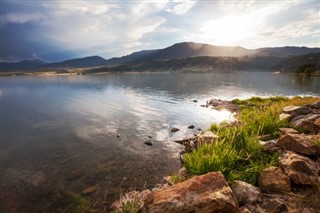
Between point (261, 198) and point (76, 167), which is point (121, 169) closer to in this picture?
point (76, 167)

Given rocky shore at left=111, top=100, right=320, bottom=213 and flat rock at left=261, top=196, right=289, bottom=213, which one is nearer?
rocky shore at left=111, top=100, right=320, bottom=213

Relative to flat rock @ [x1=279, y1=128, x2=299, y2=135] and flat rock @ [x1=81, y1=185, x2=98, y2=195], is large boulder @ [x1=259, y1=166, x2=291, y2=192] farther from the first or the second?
flat rock @ [x1=81, y1=185, x2=98, y2=195]

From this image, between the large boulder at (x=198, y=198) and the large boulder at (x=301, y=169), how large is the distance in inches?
109

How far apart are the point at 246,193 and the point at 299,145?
13.6ft

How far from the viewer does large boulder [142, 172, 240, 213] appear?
6.92m

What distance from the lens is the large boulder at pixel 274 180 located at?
27.0ft

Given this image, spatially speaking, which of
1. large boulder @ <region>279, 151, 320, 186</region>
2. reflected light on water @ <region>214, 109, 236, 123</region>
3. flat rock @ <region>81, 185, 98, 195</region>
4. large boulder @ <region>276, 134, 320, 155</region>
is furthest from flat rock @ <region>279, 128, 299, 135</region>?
reflected light on water @ <region>214, 109, 236, 123</region>

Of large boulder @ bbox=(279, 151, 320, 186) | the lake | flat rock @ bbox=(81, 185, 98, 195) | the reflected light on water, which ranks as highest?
large boulder @ bbox=(279, 151, 320, 186)

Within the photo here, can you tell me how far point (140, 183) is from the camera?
14445mm

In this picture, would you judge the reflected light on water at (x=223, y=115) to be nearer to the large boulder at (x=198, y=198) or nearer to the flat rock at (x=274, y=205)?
the flat rock at (x=274, y=205)

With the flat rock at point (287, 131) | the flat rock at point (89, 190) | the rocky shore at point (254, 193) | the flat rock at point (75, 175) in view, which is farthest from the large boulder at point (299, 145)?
the flat rock at point (75, 175)

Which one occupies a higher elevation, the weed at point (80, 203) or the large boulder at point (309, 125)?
the large boulder at point (309, 125)

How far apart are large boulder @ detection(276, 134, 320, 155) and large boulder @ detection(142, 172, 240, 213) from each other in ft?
15.4

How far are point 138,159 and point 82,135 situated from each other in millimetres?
9831
